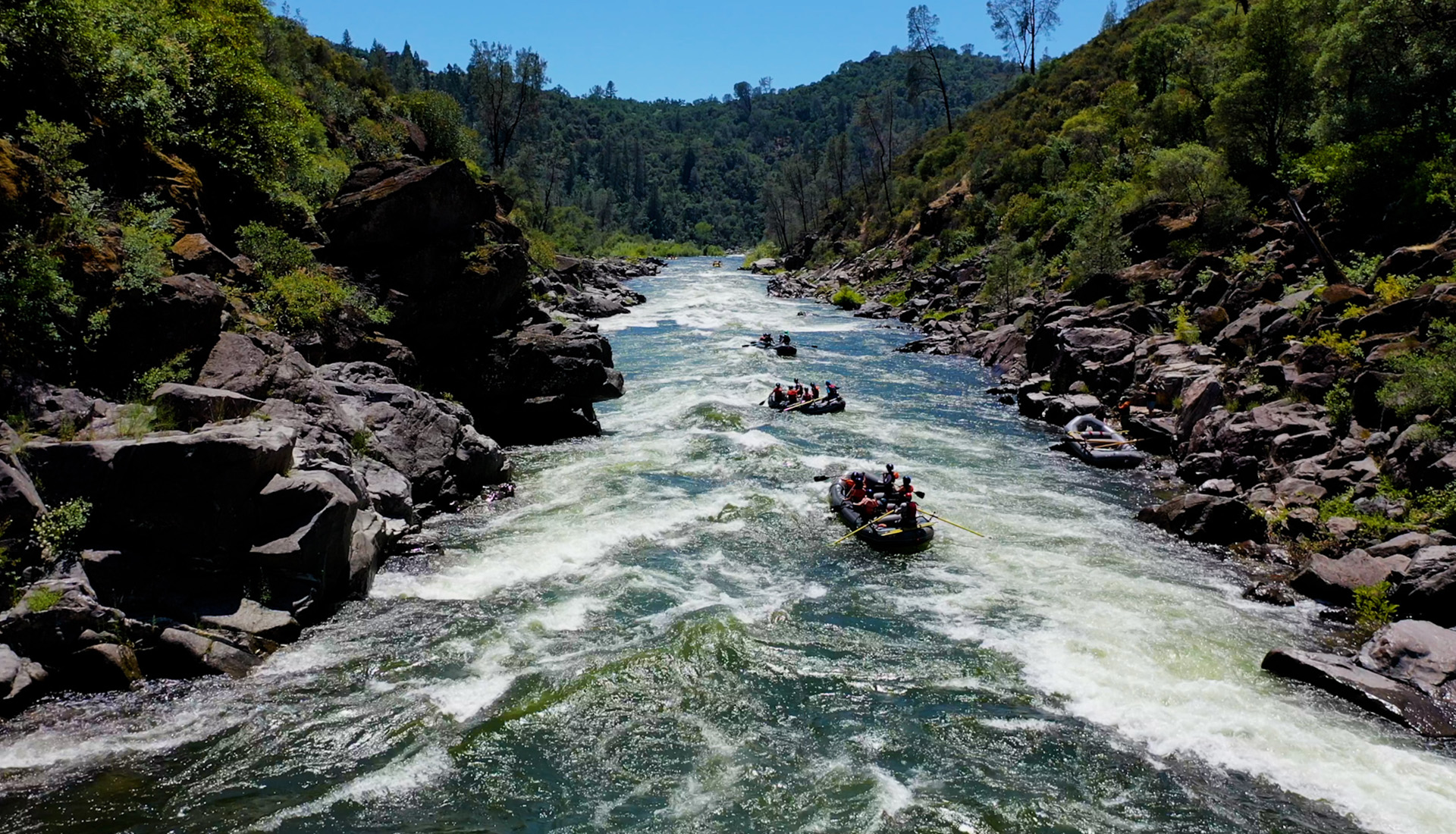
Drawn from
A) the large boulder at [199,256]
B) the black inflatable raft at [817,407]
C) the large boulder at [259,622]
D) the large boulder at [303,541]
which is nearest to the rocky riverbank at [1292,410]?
the black inflatable raft at [817,407]

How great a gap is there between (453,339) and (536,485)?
6.71 m

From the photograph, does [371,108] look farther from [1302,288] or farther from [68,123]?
[1302,288]

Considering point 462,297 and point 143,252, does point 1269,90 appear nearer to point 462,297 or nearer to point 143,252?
point 462,297

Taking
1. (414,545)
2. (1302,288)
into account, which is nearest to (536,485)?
(414,545)

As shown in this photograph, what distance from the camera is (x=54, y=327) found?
12734 mm

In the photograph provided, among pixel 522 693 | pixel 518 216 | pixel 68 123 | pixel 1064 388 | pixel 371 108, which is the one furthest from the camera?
pixel 518 216

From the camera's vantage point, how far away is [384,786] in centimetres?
958

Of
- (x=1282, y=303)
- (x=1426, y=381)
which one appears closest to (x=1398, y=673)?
(x=1426, y=381)

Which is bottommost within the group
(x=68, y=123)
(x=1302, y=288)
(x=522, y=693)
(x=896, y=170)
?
(x=522, y=693)

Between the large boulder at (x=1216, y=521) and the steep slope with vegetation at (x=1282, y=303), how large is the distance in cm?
5

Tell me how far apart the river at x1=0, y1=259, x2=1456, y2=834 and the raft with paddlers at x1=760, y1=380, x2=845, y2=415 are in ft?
32.0

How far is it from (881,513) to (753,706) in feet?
23.5

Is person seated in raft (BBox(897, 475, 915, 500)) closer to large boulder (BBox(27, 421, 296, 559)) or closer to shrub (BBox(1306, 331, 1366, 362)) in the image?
shrub (BBox(1306, 331, 1366, 362))

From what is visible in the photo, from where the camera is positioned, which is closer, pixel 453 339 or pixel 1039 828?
pixel 1039 828
